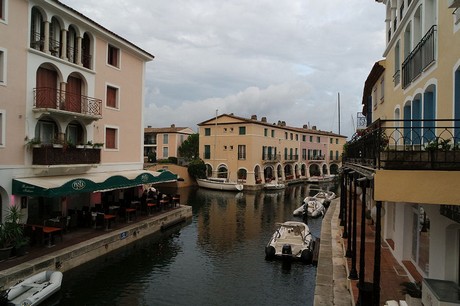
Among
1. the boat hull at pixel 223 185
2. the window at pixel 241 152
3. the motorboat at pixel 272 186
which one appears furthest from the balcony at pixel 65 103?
the motorboat at pixel 272 186

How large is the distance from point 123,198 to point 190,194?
19.8 metres

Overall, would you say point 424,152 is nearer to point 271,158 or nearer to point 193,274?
point 193,274

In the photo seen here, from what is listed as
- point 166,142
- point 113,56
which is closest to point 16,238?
point 113,56

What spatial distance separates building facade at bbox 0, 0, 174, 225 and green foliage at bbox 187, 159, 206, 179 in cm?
2796

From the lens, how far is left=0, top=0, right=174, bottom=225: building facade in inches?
623

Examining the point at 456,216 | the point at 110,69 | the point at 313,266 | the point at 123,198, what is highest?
the point at 110,69

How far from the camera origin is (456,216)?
7.14m

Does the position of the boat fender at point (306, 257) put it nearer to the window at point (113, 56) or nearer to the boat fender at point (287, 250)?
the boat fender at point (287, 250)

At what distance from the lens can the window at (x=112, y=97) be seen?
75.5 ft

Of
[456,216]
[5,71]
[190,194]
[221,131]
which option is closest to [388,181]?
[456,216]

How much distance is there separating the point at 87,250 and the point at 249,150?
37671mm

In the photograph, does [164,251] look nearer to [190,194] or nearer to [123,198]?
[123,198]

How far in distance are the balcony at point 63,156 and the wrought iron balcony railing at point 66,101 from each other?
2.20 meters

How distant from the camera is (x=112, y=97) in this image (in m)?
23.5
